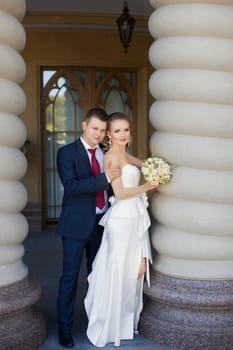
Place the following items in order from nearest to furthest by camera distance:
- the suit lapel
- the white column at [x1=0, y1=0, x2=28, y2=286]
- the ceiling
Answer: the white column at [x1=0, y1=0, x2=28, y2=286] → the suit lapel → the ceiling

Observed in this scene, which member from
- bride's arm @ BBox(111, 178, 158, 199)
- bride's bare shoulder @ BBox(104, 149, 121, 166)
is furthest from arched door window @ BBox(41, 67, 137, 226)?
bride's arm @ BBox(111, 178, 158, 199)

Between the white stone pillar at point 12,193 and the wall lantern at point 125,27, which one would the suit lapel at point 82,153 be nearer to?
the white stone pillar at point 12,193

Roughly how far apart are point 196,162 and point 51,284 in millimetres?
2622

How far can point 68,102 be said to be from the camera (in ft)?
28.5

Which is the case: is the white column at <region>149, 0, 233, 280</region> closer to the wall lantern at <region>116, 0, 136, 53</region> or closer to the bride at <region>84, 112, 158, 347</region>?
the bride at <region>84, 112, 158, 347</region>

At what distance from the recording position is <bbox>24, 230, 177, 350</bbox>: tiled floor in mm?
3960

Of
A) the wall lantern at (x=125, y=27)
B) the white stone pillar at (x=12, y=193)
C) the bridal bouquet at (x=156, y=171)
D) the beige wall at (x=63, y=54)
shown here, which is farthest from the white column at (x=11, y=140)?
the beige wall at (x=63, y=54)

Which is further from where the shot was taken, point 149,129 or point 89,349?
point 149,129

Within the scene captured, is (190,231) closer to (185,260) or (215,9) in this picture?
(185,260)

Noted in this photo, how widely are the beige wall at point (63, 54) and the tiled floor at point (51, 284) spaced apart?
0.91 metres

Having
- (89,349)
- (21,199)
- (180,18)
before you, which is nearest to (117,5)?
(180,18)

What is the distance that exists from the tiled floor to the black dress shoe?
0.13 ft

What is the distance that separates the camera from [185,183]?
12.5ft

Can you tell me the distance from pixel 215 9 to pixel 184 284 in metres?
1.88
